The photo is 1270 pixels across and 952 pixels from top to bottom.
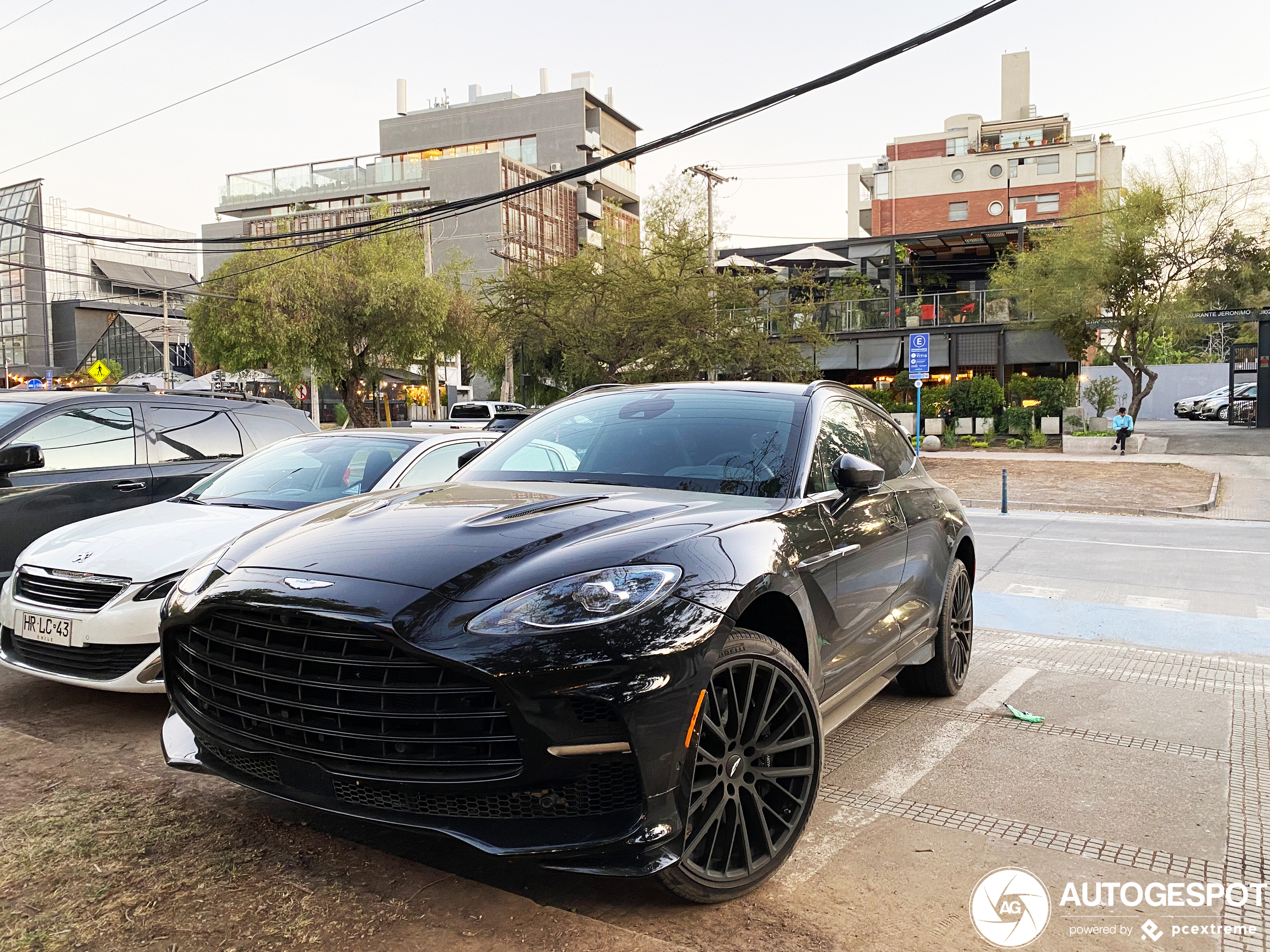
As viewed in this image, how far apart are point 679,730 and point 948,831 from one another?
4.98 ft

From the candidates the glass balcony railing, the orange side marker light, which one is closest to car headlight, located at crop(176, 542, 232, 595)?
the orange side marker light

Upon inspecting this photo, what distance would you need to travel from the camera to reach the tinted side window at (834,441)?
3.84 m

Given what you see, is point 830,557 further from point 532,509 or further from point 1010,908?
point 1010,908

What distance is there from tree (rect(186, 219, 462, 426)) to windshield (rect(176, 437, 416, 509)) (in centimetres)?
2963

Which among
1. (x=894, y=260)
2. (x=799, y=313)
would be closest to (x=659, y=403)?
(x=799, y=313)

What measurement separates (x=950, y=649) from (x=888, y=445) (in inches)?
45.4

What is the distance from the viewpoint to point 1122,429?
2708cm

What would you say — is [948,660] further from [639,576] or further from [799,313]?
[799,313]

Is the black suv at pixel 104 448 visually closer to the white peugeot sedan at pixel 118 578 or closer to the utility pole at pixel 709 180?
the white peugeot sedan at pixel 118 578

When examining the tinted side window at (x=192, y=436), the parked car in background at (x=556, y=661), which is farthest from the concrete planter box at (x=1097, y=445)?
the parked car in background at (x=556, y=661)

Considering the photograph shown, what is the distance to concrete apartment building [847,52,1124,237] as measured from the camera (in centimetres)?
6862

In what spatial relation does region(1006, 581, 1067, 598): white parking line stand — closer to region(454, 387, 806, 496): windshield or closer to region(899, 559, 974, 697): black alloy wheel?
region(899, 559, 974, 697): black alloy wheel

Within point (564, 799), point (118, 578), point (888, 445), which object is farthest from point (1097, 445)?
point (564, 799)

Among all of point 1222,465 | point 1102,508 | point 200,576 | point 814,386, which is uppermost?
point 814,386
